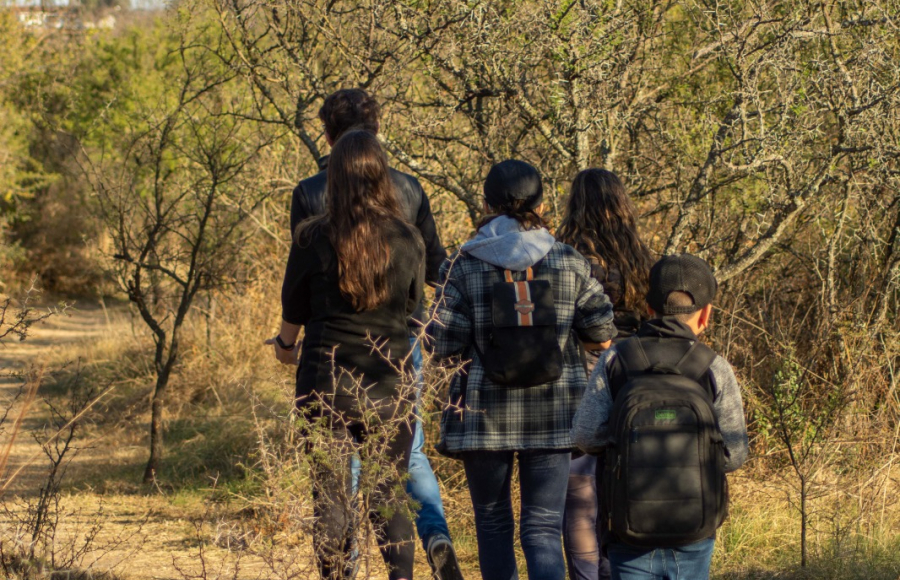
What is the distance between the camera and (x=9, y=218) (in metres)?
18.6

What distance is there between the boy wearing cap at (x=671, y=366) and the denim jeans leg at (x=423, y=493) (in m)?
0.90

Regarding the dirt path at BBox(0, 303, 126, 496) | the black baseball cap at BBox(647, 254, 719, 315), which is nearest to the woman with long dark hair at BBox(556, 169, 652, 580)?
the black baseball cap at BBox(647, 254, 719, 315)

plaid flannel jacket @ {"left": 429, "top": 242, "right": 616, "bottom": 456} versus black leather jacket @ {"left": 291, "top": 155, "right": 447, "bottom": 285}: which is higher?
black leather jacket @ {"left": 291, "top": 155, "right": 447, "bottom": 285}

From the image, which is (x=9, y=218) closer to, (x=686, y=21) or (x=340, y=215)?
(x=686, y=21)

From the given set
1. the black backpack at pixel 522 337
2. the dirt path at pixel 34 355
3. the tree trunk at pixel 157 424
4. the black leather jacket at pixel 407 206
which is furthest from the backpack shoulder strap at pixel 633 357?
the tree trunk at pixel 157 424

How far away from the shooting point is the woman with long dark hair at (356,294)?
11.9ft

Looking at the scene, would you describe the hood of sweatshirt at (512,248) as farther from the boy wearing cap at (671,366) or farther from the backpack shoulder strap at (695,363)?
the backpack shoulder strap at (695,363)

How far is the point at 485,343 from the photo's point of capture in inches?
143

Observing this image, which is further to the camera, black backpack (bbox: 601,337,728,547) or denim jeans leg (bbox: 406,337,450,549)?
denim jeans leg (bbox: 406,337,450,549)

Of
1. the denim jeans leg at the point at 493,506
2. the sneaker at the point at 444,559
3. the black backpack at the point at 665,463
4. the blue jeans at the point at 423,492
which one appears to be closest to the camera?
the black backpack at the point at 665,463

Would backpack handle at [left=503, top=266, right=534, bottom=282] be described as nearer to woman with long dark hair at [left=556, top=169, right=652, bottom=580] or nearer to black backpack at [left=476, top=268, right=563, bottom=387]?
black backpack at [left=476, top=268, right=563, bottom=387]

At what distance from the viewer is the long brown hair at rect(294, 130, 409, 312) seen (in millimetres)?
3600

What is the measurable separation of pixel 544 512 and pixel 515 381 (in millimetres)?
464

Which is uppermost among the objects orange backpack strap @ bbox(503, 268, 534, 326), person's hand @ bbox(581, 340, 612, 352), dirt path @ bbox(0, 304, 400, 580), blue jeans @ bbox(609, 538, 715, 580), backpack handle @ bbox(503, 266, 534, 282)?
backpack handle @ bbox(503, 266, 534, 282)
